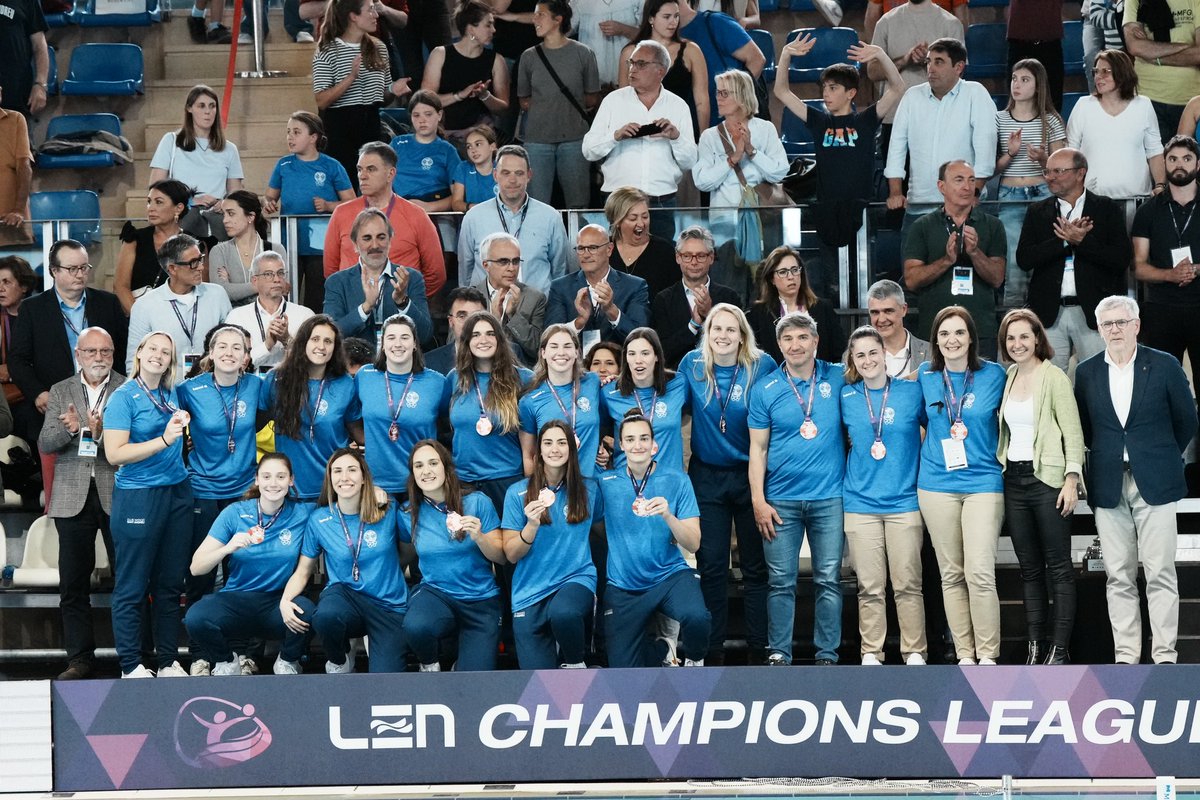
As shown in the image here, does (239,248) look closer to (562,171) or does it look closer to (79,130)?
(562,171)

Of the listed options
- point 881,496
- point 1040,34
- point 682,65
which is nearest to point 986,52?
point 1040,34

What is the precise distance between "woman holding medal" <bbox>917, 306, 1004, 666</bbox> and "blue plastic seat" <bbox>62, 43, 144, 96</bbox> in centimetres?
722

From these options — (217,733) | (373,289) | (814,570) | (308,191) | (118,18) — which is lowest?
(217,733)

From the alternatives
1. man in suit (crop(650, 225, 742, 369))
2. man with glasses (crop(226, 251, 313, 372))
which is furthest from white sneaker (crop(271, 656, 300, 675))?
man in suit (crop(650, 225, 742, 369))

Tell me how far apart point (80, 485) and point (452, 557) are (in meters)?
2.05

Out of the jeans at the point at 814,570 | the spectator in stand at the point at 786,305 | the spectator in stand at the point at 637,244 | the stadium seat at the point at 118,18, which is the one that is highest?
the stadium seat at the point at 118,18

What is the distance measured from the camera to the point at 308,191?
31.7 feet

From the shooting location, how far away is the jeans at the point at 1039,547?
7.69 metres

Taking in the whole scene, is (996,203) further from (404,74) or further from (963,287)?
(404,74)

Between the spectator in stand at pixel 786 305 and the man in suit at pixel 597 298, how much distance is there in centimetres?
64

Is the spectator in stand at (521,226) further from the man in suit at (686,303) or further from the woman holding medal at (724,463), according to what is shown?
the woman holding medal at (724,463)

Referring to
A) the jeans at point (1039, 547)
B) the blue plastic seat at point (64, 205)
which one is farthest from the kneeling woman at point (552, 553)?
the blue plastic seat at point (64, 205)

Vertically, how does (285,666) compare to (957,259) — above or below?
below

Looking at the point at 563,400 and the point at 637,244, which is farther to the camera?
Result: the point at 637,244
